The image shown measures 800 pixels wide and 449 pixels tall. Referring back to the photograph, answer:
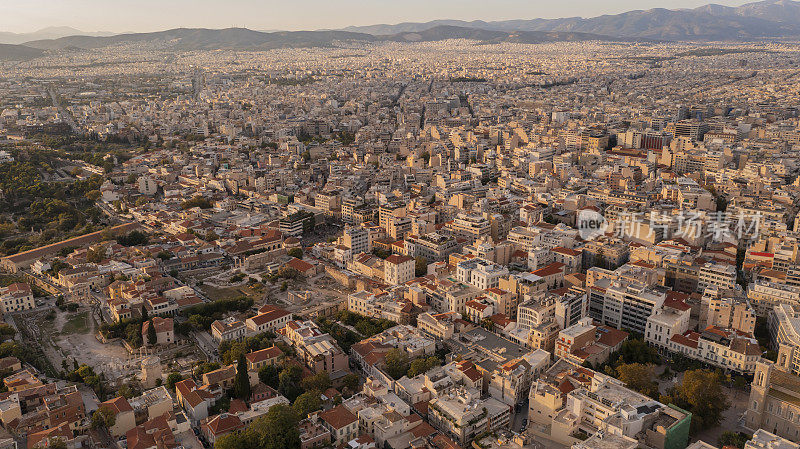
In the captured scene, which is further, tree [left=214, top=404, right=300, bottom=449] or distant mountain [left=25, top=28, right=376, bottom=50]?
distant mountain [left=25, top=28, right=376, bottom=50]

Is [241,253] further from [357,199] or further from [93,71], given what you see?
[93,71]

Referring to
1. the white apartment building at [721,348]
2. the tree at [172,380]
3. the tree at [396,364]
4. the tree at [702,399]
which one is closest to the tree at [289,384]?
the tree at [396,364]

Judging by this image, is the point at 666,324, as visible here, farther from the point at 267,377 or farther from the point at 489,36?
the point at 489,36

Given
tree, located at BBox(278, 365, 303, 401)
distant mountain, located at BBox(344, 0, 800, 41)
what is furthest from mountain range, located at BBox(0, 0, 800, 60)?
tree, located at BBox(278, 365, 303, 401)

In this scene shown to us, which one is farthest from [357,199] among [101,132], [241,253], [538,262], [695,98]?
[695,98]

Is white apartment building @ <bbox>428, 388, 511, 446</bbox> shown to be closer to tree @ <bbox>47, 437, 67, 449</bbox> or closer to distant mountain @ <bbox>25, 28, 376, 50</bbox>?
tree @ <bbox>47, 437, 67, 449</bbox>

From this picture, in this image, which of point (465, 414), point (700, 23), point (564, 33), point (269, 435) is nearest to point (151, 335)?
point (269, 435)
